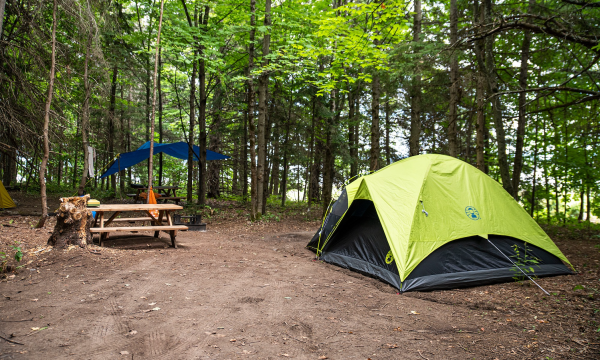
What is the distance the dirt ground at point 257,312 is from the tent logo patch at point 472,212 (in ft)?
3.38

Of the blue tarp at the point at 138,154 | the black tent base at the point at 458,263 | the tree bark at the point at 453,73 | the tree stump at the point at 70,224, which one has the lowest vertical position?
the black tent base at the point at 458,263

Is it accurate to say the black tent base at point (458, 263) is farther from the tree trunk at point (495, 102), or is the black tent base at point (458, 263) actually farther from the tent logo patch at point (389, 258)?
the tree trunk at point (495, 102)

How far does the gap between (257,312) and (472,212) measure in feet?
12.0

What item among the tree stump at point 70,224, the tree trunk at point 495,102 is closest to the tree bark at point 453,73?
the tree trunk at point 495,102

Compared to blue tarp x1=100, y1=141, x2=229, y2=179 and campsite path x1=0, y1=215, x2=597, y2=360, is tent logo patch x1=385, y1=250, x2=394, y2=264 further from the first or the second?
blue tarp x1=100, y1=141, x2=229, y2=179

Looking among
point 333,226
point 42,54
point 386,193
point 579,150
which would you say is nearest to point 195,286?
point 333,226

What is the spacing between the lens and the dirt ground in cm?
269

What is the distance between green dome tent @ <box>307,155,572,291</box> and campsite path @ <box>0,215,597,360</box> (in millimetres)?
369

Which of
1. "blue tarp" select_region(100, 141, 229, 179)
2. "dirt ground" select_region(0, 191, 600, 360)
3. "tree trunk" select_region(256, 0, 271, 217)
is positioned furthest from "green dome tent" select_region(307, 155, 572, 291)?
"blue tarp" select_region(100, 141, 229, 179)

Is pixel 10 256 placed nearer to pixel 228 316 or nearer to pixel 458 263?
pixel 228 316

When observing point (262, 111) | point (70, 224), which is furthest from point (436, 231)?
point (262, 111)

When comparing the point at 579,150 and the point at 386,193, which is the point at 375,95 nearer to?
the point at 386,193

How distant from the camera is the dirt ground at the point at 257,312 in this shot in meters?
2.69

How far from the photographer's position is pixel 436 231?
4863 mm
